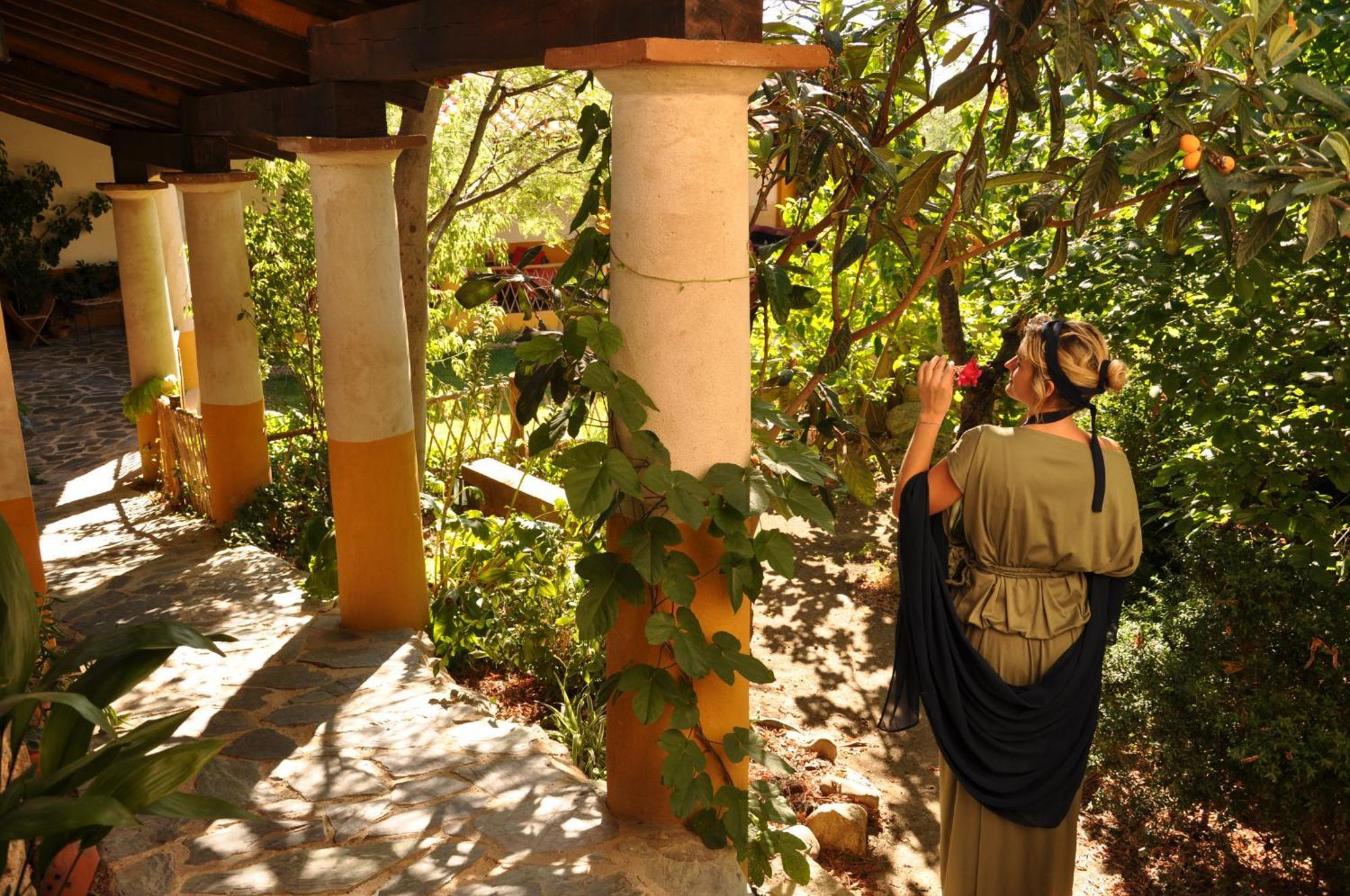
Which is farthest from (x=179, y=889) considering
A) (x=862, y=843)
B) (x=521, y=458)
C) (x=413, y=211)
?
(x=521, y=458)

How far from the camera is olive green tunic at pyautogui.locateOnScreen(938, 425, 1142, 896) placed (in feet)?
10.8

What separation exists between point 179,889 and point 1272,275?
4495 mm

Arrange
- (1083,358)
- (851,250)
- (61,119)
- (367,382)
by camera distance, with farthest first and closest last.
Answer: (61,119)
(367,382)
(851,250)
(1083,358)

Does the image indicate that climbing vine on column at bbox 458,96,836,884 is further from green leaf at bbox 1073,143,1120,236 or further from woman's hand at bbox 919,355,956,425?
green leaf at bbox 1073,143,1120,236

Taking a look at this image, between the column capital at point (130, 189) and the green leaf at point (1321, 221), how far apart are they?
7.61 m

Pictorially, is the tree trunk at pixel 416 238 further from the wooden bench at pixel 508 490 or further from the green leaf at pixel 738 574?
the green leaf at pixel 738 574

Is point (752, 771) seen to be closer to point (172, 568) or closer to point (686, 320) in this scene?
point (686, 320)

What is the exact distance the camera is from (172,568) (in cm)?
711

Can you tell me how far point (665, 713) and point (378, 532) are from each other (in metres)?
2.46

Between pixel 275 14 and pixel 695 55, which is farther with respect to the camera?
pixel 275 14

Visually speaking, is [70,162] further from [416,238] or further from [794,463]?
[794,463]

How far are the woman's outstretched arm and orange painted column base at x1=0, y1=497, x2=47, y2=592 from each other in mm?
3848

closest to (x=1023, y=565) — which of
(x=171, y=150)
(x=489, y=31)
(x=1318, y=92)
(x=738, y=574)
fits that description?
(x=738, y=574)

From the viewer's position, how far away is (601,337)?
10.9 feet
